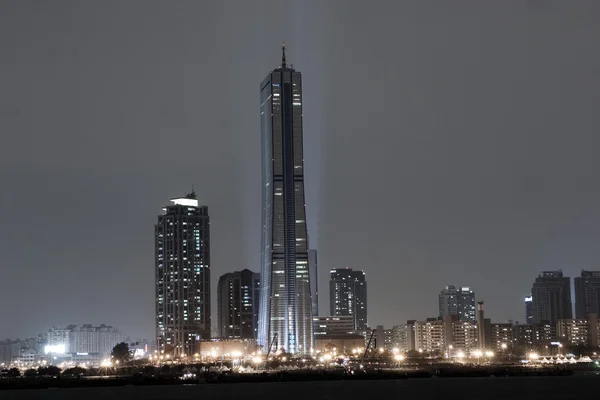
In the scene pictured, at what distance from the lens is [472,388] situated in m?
173

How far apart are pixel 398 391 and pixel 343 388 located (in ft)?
47.5

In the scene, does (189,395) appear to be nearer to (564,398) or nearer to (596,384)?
(564,398)

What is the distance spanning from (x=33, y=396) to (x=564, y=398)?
263 ft

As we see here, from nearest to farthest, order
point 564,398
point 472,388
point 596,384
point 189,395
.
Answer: point 564,398 → point 189,395 → point 472,388 → point 596,384

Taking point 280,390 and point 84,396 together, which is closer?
point 84,396

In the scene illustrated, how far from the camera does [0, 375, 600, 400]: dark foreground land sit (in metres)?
155

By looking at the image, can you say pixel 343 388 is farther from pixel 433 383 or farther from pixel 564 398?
pixel 564 398

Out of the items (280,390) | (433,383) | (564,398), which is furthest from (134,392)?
(564,398)

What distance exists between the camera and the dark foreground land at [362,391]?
155 meters

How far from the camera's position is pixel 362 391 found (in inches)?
6727

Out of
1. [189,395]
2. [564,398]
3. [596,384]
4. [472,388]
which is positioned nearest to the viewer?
[564,398]

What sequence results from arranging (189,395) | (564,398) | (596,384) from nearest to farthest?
Answer: 1. (564,398)
2. (189,395)
3. (596,384)

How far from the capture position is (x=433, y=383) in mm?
193125

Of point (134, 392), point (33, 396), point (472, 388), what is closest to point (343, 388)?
point (472, 388)
